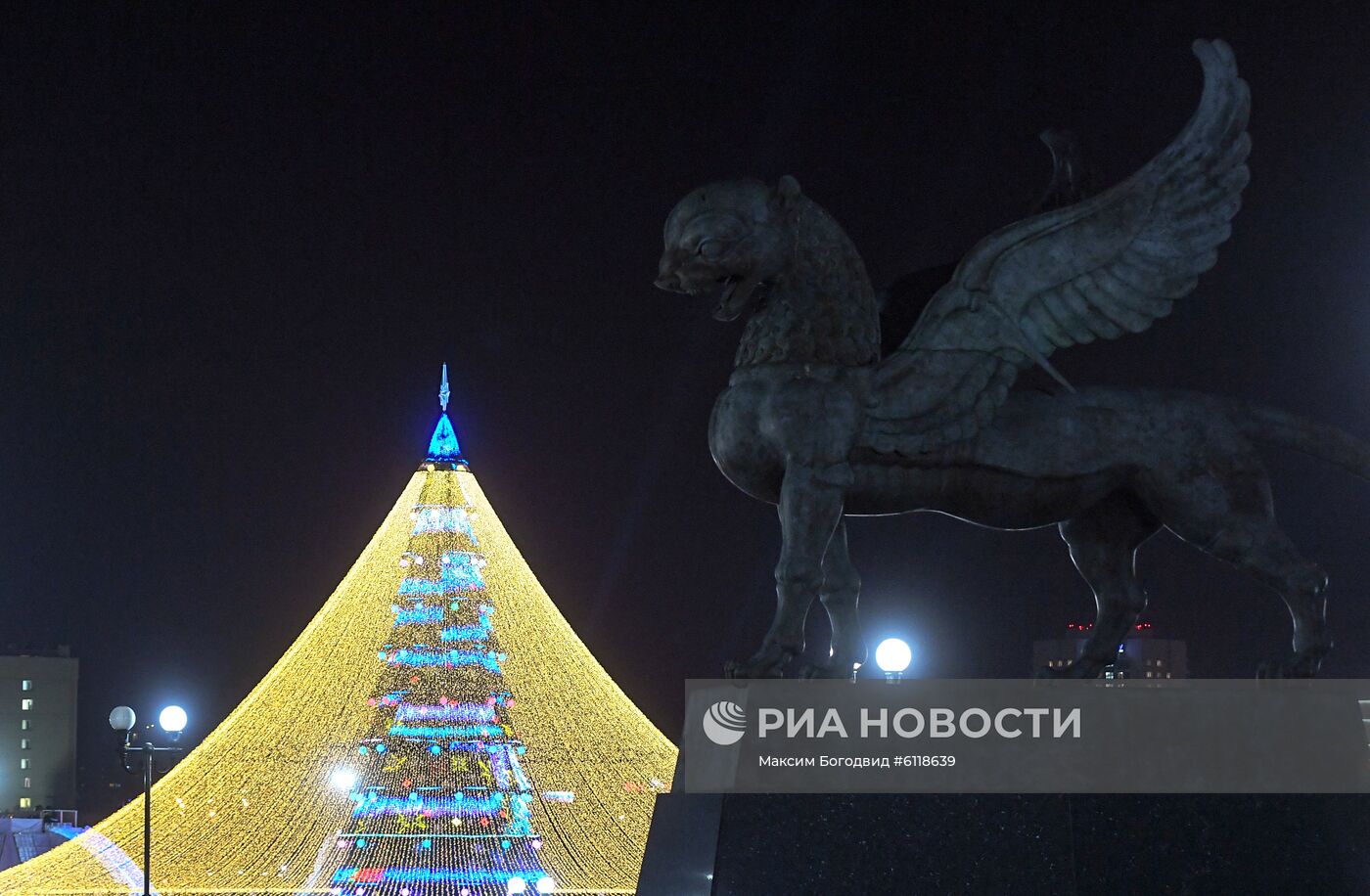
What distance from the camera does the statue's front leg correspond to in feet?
19.7

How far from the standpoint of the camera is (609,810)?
20.9 meters

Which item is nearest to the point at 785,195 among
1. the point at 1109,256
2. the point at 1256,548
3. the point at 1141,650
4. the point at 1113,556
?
the point at 1109,256

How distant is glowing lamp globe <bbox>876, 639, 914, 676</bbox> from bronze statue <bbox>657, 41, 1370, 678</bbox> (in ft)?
6.60

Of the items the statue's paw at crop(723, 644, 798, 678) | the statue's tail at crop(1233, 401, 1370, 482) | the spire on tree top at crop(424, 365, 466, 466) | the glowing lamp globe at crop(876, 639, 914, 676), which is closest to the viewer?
the statue's paw at crop(723, 644, 798, 678)

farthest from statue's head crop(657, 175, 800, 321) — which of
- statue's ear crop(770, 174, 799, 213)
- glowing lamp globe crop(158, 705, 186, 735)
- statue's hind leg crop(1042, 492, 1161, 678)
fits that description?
glowing lamp globe crop(158, 705, 186, 735)

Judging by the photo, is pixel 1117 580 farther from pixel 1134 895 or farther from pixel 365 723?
pixel 365 723

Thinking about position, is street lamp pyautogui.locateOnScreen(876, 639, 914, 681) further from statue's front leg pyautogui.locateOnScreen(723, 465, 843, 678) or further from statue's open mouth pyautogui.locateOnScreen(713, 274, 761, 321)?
statue's open mouth pyautogui.locateOnScreen(713, 274, 761, 321)

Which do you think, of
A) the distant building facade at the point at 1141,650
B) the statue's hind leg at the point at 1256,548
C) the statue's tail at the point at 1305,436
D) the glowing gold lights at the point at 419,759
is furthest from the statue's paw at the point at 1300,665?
the glowing gold lights at the point at 419,759

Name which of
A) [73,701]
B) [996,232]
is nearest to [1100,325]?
[996,232]

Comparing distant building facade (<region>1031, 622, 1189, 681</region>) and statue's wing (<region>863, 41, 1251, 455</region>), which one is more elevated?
distant building facade (<region>1031, 622, 1189, 681</region>)

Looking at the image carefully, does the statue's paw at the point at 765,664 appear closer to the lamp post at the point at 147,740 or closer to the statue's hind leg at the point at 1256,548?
the statue's hind leg at the point at 1256,548

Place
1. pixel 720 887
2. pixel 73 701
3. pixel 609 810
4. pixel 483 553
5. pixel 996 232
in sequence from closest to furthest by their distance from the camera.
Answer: pixel 720 887 → pixel 996 232 → pixel 609 810 → pixel 483 553 → pixel 73 701

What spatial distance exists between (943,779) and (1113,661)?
48.0 inches

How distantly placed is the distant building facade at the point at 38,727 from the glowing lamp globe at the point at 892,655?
48.8 metres
